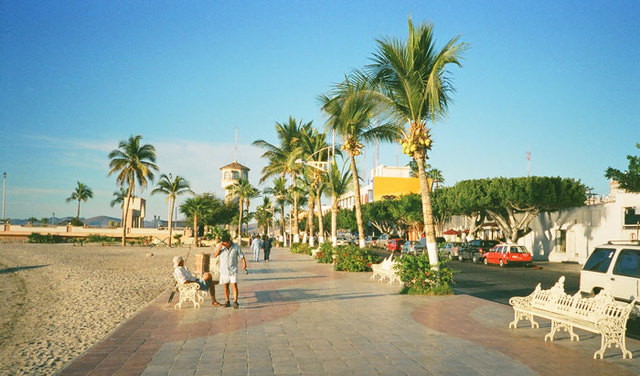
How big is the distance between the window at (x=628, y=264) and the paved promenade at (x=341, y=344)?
153 cm

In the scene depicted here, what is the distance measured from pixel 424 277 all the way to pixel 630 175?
13239 mm

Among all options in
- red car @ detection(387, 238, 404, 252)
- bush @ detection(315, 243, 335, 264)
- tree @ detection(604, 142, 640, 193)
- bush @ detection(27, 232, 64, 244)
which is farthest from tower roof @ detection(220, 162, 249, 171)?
tree @ detection(604, 142, 640, 193)

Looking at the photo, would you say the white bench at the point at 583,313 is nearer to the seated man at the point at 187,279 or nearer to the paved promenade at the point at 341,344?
the paved promenade at the point at 341,344

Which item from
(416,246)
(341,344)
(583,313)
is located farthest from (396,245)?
(341,344)

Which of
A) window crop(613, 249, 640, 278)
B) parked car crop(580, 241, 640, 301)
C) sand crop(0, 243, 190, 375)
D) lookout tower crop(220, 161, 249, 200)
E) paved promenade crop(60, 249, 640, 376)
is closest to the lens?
paved promenade crop(60, 249, 640, 376)

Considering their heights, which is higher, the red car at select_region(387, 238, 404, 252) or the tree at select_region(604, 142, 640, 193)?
the tree at select_region(604, 142, 640, 193)

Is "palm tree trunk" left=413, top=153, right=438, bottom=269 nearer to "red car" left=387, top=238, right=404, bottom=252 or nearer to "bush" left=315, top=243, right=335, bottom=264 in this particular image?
"bush" left=315, top=243, right=335, bottom=264

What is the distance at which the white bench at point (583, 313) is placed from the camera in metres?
6.68

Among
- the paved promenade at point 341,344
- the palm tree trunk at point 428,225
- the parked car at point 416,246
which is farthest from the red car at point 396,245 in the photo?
the paved promenade at point 341,344

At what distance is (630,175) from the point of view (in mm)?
20844

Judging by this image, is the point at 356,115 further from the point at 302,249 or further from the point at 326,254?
the point at 302,249

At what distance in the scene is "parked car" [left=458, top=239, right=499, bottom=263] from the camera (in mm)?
33531

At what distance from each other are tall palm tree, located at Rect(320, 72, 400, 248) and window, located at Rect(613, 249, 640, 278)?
7.17 meters

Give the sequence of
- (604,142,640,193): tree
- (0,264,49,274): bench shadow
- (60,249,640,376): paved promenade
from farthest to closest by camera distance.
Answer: (0,264,49,274): bench shadow, (604,142,640,193): tree, (60,249,640,376): paved promenade
